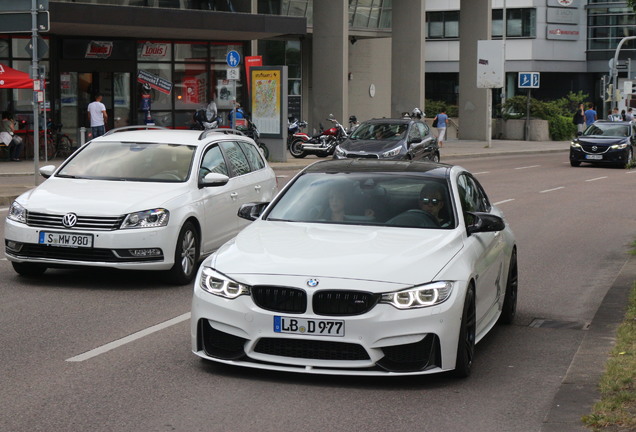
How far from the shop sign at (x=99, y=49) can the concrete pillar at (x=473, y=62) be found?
22809 millimetres

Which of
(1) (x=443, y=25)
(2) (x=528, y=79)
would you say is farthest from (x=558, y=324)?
(1) (x=443, y=25)

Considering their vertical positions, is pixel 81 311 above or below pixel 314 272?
below

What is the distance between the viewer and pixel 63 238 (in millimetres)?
10891

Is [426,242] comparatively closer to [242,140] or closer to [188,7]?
[242,140]

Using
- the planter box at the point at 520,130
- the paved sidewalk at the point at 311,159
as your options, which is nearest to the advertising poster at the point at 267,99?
the paved sidewalk at the point at 311,159

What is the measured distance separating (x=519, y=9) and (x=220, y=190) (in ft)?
233

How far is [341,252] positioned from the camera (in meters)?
7.59

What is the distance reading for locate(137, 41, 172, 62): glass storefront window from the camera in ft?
132

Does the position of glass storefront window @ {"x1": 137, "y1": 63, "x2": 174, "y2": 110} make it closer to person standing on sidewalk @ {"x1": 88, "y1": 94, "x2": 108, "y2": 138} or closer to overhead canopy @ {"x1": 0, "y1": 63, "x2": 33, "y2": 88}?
person standing on sidewalk @ {"x1": 88, "y1": 94, "x2": 108, "y2": 138}

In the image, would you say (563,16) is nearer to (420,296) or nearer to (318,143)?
(318,143)

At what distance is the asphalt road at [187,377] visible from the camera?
648 cm

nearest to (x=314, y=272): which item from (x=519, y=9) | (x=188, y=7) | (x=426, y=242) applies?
(x=426, y=242)

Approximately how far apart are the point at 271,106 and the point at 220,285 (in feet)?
92.8

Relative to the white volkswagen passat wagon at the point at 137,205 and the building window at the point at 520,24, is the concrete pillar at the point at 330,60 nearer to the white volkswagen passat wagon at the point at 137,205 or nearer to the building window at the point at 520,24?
the white volkswagen passat wagon at the point at 137,205
